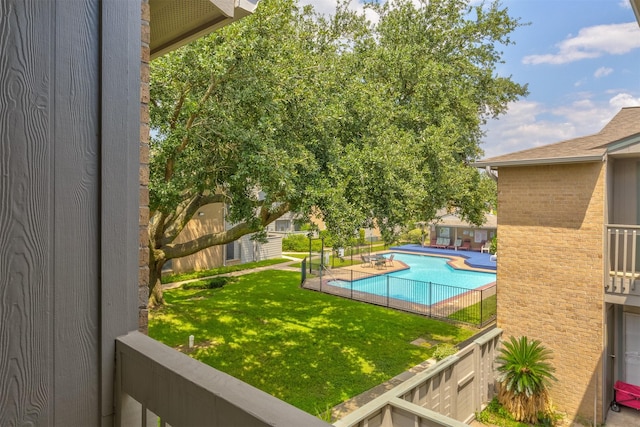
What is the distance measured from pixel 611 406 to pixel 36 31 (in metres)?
10.8

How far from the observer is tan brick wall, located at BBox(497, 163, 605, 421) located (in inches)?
293

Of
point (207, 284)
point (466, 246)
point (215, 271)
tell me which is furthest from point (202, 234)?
point (466, 246)

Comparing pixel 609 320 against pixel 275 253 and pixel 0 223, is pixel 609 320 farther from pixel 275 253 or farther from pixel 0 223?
pixel 275 253

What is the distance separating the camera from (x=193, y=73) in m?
6.98

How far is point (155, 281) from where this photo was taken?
39.6ft

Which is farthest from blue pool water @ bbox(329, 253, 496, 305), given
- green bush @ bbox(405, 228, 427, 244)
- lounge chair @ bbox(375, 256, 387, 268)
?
green bush @ bbox(405, 228, 427, 244)

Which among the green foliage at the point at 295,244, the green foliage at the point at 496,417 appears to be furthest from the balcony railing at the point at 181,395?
the green foliage at the point at 295,244

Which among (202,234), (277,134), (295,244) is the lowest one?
(295,244)

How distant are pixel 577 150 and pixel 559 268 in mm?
2519

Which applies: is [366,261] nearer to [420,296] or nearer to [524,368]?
[420,296]

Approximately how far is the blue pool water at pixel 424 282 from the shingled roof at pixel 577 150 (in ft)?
18.3

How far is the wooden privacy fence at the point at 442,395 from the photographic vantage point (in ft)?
15.3

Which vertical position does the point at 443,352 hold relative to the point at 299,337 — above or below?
above

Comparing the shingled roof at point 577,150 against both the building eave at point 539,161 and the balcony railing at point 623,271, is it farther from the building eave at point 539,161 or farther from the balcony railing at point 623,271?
the balcony railing at point 623,271
